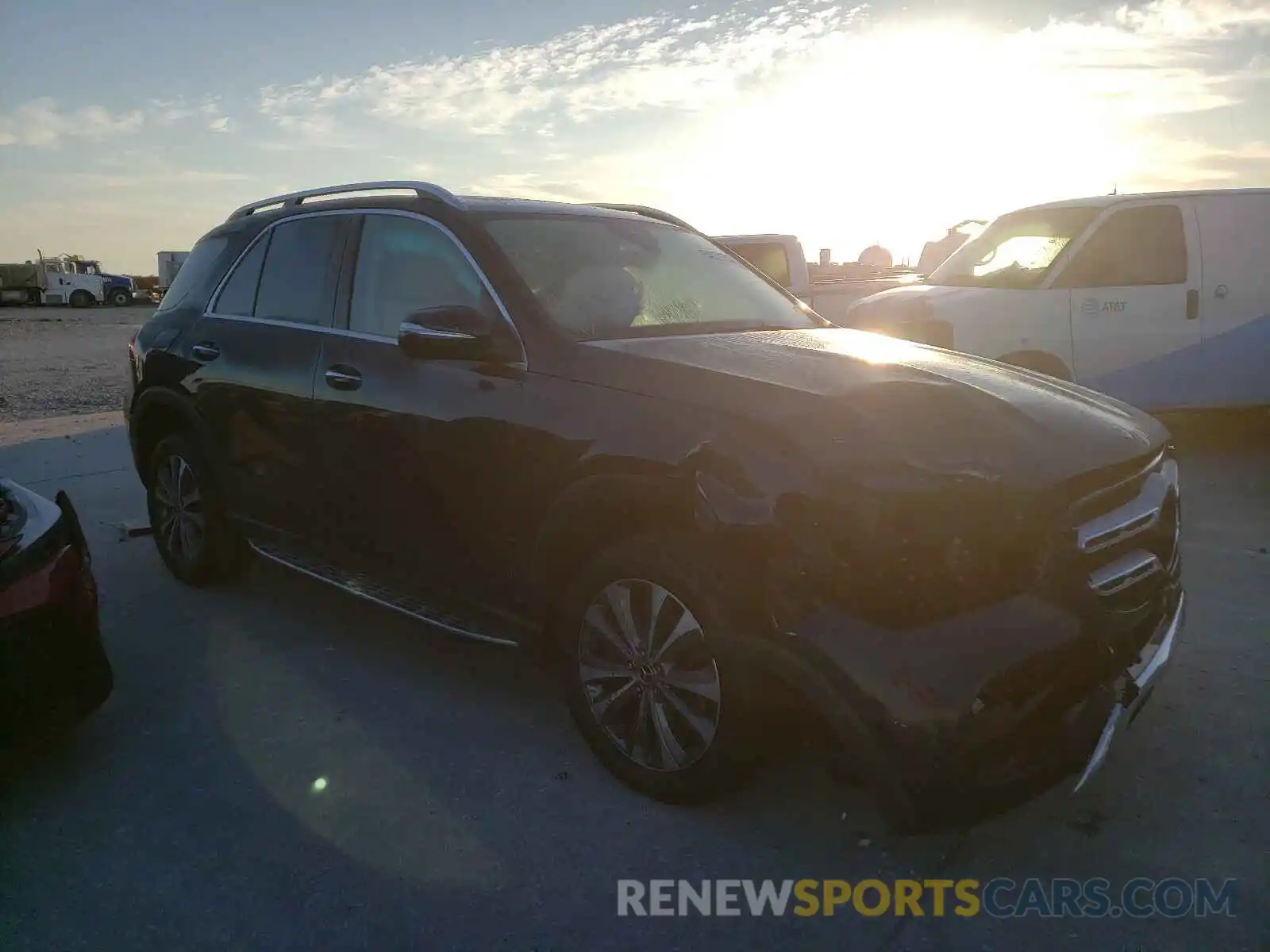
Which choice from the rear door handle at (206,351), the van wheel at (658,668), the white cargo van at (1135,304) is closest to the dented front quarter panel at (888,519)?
the van wheel at (658,668)

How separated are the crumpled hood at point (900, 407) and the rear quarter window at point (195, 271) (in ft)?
8.51

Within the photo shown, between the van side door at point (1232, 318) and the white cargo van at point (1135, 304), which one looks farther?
the van side door at point (1232, 318)

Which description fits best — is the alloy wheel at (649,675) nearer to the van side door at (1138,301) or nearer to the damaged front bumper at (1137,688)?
the damaged front bumper at (1137,688)

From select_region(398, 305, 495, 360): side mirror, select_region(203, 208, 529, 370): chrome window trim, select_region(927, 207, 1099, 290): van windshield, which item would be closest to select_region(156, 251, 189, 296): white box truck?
select_region(927, 207, 1099, 290): van windshield

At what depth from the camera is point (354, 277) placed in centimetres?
397

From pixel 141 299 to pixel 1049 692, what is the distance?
5755 centimetres

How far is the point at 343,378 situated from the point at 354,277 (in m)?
A: 0.44

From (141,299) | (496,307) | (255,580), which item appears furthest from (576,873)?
(141,299)

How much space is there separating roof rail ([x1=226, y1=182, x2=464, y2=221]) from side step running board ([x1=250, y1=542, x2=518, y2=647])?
1.47 meters

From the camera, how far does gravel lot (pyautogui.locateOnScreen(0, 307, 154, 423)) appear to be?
13.3 meters

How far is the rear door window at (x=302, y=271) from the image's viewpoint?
409cm

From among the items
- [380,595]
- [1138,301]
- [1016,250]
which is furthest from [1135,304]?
[380,595]

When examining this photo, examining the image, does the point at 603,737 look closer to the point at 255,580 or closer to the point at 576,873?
the point at 576,873

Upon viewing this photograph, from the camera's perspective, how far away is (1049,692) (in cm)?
240
